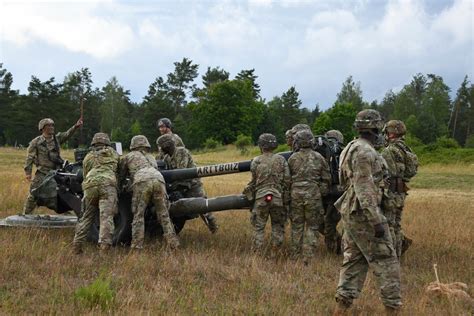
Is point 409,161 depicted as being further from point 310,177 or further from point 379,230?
point 379,230

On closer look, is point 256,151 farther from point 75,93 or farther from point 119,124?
point 75,93

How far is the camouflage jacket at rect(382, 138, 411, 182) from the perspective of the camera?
812cm

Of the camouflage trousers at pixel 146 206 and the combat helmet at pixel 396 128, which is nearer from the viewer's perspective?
the combat helmet at pixel 396 128

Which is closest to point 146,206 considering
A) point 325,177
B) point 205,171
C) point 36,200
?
point 205,171

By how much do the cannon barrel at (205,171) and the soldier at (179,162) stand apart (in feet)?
0.99

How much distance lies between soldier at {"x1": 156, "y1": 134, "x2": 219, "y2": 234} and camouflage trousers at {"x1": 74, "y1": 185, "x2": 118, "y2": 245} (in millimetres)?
1666

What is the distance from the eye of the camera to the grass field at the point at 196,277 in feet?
18.7

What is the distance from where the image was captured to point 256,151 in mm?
46188

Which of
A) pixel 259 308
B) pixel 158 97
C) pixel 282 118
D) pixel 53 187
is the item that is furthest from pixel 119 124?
pixel 259 308

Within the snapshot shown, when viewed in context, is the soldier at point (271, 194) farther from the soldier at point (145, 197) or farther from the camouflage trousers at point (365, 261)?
the camouflage trousers at point (365, 261)

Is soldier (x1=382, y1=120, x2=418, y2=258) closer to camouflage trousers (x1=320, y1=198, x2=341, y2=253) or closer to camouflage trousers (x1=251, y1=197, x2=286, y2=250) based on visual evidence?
camouflage trousers (x1=320, y1=198, x2=341, y2=253)

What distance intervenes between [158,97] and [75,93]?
61.9ft

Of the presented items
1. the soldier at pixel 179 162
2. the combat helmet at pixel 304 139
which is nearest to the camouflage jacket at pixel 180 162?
the soldier at pixel 179 162

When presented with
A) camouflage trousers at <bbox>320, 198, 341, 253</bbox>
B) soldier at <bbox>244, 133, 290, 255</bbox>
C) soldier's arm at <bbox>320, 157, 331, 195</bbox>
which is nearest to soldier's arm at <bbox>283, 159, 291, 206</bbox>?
soldier at <bbox>244, 133, 290, 255</bbox>
